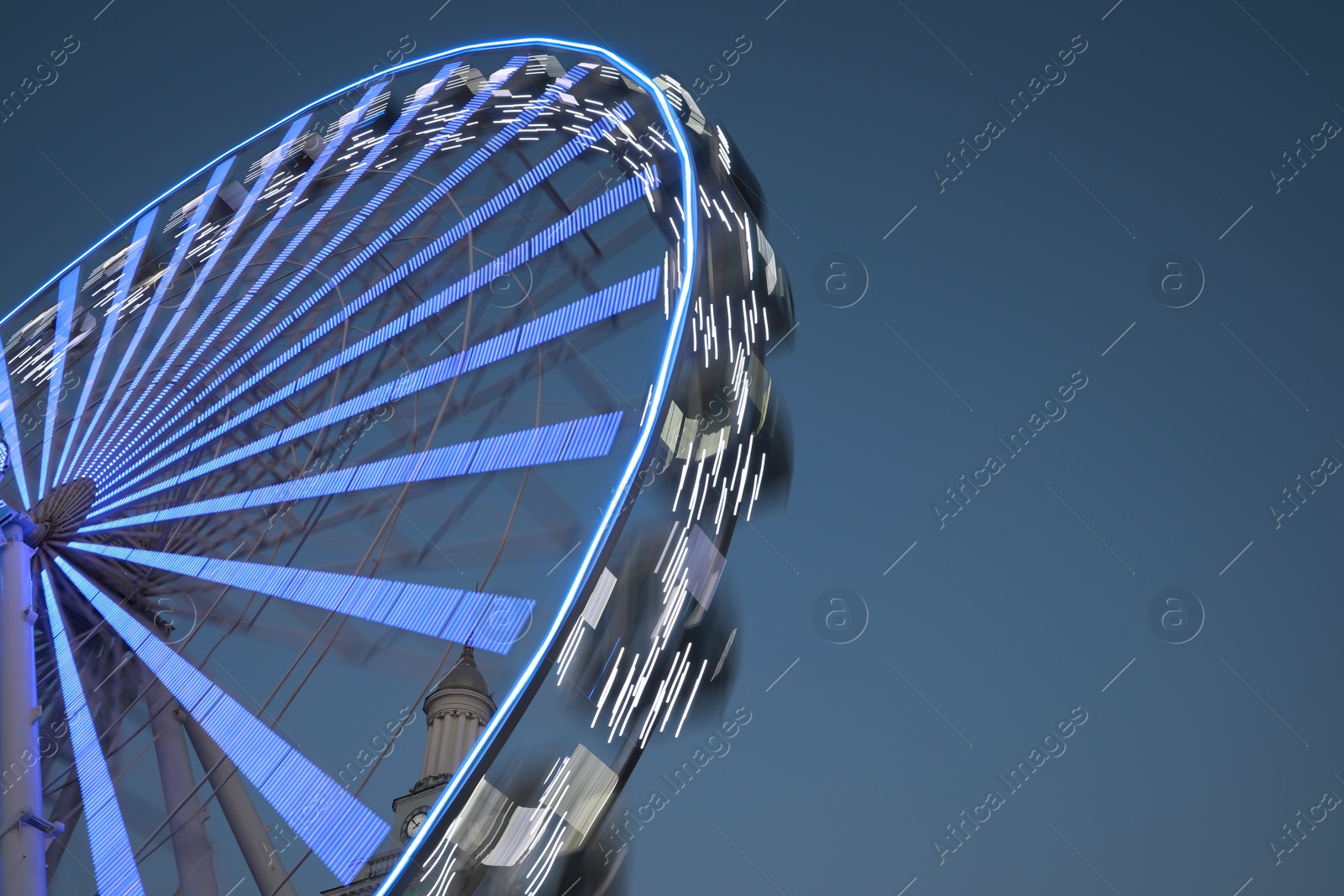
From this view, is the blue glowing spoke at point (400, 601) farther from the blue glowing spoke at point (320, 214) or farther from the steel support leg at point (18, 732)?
the blue glowing spoke at point (320, 214)

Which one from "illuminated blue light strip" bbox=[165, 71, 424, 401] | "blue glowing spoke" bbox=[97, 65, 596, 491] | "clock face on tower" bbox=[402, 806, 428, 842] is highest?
"illuminated blue light strip" bbox=[165, 71, 424, 401]

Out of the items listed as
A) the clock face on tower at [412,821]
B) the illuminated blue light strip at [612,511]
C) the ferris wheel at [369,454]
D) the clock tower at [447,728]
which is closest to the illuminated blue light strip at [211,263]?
the ferris wheel at [369,454]

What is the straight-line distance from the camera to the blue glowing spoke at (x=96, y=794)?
328 inches

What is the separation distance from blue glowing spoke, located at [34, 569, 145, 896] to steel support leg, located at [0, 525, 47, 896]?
233 mm

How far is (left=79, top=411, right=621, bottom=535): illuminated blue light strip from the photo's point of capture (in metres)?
8.48

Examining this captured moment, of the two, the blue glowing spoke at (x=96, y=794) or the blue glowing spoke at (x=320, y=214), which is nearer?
the blue glowing spoke at (x=96, y=794)

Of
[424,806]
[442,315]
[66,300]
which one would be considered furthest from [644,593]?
[424,806]

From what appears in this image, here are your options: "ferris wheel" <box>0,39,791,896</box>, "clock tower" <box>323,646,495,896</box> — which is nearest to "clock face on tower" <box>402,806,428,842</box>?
"clock tower" <box>323,646,495,896</box>

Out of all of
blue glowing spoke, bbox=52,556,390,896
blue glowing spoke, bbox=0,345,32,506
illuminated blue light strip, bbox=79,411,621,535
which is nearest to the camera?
blue glowing spoke, bbox=52,556,390,896

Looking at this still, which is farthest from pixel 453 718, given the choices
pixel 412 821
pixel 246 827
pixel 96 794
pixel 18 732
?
pixel 96 794

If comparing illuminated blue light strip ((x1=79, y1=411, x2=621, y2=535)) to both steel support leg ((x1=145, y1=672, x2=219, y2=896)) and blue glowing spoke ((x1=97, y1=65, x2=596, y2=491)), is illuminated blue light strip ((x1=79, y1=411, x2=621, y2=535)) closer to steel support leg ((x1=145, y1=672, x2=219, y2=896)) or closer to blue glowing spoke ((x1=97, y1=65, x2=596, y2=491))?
blue glowing spoke ((x1=97, y1=65, x2=596, y2=491))

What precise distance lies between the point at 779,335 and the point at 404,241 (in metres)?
4.34

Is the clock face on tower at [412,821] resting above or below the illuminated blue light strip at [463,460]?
below

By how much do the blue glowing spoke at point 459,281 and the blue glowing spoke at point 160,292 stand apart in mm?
846
